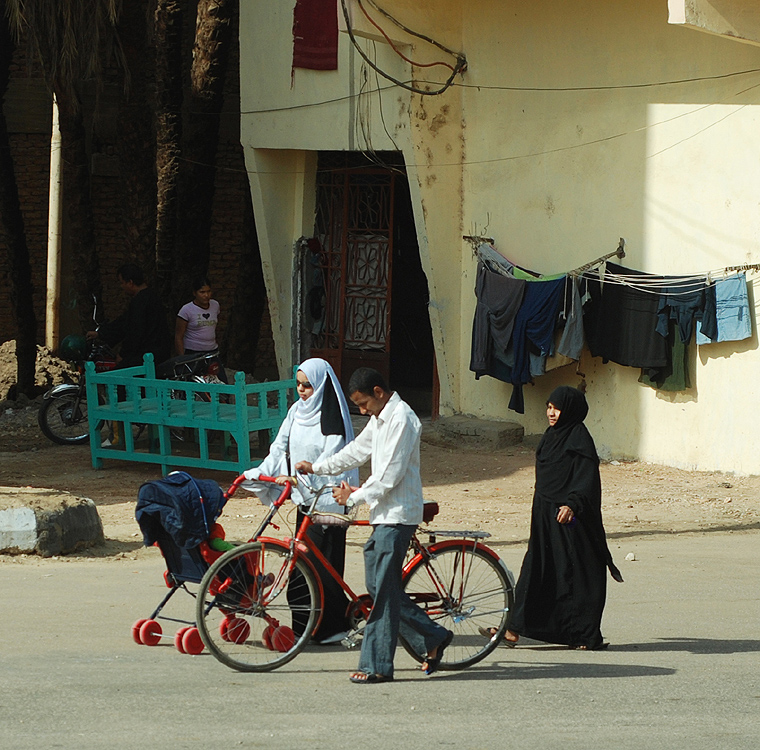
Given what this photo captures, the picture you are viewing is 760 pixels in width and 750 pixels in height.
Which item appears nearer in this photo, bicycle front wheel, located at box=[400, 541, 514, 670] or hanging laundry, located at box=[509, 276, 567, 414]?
bicycle front wheel, located at box=[400, 541, 514, 670]

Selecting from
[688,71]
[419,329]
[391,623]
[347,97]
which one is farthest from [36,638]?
[419,329]

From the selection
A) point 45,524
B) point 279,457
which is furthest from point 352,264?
point 279,457

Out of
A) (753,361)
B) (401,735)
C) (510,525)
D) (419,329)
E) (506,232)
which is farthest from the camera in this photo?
(419,329)

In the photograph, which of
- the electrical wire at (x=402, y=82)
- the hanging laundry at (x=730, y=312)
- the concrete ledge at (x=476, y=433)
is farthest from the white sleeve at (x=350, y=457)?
the electrical wire at (x=402, y=82)

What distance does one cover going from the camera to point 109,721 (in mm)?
4852

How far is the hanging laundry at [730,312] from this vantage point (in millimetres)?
11273

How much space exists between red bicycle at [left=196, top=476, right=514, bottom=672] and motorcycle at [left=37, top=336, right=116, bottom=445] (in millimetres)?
7535

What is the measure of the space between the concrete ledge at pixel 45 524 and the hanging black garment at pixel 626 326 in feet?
19.4

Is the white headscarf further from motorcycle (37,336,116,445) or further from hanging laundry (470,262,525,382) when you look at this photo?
motorcycle (37,336,116,445)

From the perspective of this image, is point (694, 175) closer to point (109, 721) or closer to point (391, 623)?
point (391, 623)

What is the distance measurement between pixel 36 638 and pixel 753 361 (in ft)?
24.7

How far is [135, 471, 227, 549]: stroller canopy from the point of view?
18.6 ft

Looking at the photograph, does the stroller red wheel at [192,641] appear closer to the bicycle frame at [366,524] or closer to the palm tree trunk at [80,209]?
the bicycle frame at [366,524]

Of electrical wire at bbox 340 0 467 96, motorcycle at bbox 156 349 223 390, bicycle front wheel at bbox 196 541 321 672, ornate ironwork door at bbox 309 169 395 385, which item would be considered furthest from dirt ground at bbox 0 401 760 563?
electrical wire at bbox 340 0 467 96
